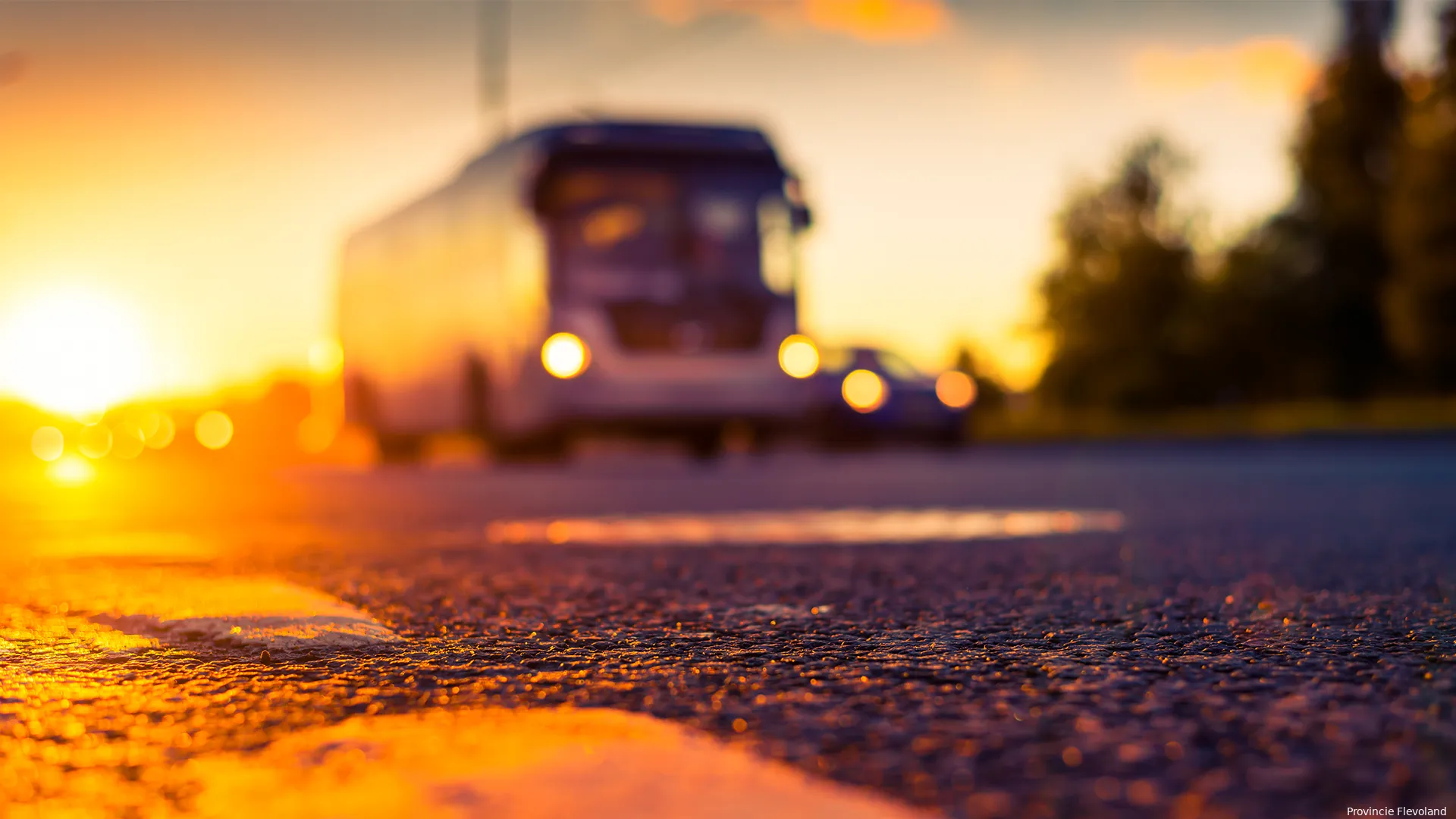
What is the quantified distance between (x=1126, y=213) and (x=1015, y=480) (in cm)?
6991

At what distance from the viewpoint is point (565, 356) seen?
1730 centimetres

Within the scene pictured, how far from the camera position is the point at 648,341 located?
691 inches

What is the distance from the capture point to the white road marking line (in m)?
2.03

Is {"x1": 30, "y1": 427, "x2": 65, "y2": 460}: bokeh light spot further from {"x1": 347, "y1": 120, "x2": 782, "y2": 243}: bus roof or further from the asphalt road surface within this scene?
the asphalt road surface

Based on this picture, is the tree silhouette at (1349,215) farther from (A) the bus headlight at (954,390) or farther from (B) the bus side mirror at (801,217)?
(B) the bus side mirror at (801,217)

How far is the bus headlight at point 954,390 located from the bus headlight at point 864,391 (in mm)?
868

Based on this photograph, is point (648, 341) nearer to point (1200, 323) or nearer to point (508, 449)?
point (508, 449)

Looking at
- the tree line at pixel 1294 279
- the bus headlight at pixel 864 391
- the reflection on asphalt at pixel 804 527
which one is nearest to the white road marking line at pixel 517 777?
the reflection on asphalt at pixel 804 527

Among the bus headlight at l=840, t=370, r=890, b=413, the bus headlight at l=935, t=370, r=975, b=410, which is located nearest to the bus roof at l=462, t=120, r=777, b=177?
the bus headlight at l=840, t=370, r=890, b=413

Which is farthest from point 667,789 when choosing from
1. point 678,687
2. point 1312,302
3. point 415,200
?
point 1312,302

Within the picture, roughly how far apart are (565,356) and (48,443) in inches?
1091

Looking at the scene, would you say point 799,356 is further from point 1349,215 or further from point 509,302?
point 1349,215

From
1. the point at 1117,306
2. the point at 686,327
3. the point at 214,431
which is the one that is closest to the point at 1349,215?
the point at 1117,306

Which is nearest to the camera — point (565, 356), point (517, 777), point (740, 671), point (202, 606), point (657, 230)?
point (517, 777)
